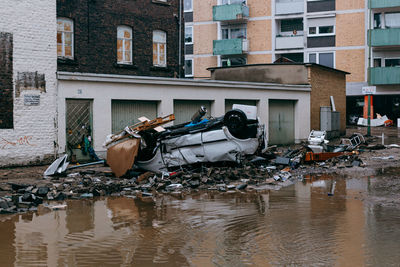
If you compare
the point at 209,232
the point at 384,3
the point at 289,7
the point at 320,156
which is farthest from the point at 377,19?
the point at 209,232

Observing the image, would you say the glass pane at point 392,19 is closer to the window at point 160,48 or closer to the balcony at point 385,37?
the balcony at point 385,37

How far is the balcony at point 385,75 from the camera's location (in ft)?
131

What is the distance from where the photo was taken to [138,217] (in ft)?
30.6

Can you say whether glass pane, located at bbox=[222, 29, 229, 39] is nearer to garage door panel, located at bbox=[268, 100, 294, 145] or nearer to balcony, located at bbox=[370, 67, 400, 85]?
balcony, located at bbox=[370, 67, 400, 85]

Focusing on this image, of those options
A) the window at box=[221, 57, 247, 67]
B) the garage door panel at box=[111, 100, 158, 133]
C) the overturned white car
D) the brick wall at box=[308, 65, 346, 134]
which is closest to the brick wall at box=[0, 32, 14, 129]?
the garage door panel at box=[111, 100, 158, 133]

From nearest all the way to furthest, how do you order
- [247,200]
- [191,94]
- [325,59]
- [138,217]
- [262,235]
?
[262,235]
[138,217]
[247,200]
[191,94]
[325,59]

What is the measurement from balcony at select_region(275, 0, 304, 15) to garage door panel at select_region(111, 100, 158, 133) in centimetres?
2634

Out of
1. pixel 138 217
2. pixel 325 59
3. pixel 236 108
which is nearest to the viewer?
pixel 138 217

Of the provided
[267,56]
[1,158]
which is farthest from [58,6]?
[267,56]

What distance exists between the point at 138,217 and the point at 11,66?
9.64 meters

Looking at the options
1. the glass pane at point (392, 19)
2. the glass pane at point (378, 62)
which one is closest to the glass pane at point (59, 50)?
the glass pane at point (378, 62)

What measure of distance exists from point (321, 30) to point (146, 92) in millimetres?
27078

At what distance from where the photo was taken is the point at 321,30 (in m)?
43.0

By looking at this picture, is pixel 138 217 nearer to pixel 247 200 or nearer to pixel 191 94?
pixel 247 200
